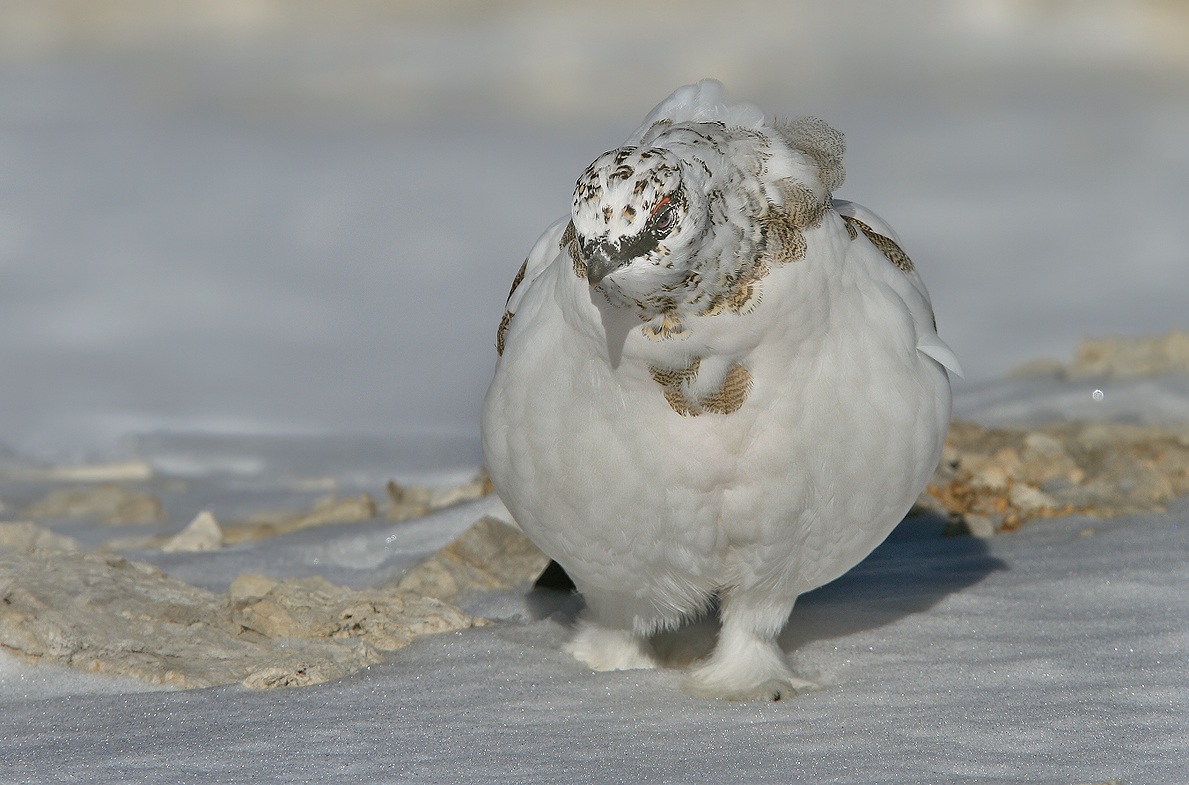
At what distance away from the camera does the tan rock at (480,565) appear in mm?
4344

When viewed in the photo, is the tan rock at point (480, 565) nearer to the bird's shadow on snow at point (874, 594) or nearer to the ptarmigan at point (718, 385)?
the bird's shadow on snow at point (874, 594)

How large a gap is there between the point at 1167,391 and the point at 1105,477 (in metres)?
1.77

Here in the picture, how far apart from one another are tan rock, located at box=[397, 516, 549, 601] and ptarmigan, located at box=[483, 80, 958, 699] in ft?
3.02

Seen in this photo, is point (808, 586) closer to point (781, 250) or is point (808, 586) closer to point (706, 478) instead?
point (706, 478)

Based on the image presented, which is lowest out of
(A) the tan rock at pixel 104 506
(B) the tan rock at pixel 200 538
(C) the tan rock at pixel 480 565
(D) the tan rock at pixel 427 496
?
(A) the tan rock at pixel 104 506

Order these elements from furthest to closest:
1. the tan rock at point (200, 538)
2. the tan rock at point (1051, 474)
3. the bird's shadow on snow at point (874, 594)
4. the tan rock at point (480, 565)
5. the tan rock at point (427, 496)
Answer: the tan rock at point (427, 496), the tan rock at point (200, 538), the tan rock at point (1051, 474), the tan rock at point (480, 565), the bird's shadow on snow at point (874, 594)

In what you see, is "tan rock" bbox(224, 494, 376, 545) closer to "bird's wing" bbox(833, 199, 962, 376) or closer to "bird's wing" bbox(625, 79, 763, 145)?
"bird's wing" bbox(833, 199, 962, 376)

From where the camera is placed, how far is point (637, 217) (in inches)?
103

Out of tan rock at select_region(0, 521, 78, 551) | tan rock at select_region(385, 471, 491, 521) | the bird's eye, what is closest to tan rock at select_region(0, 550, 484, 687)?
tan rock at select_region(0, 521, 78, 551)

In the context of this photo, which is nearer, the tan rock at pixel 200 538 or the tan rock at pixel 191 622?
the tan rock at pixel 191 622

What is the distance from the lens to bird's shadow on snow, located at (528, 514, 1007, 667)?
3787 mm

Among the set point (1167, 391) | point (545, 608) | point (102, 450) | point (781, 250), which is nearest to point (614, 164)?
point (781, 250)

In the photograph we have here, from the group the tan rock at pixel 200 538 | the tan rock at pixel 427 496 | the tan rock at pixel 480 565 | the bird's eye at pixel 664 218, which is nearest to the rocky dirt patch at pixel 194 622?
the tan rock at pixel 480 565

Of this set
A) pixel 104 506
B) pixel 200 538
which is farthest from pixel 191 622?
pixel 104 506
